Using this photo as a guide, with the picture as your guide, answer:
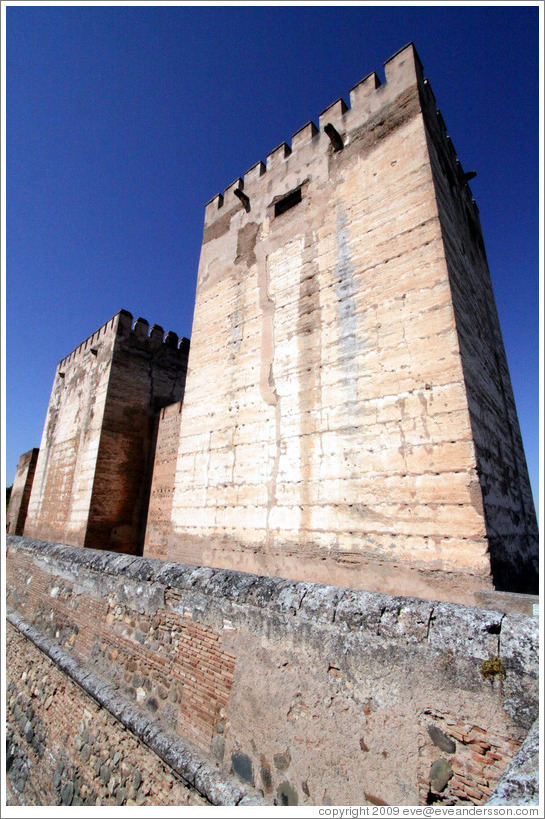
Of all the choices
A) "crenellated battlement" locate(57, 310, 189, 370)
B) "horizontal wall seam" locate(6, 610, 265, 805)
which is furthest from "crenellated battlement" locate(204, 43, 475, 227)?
"horizontal wall seam" locate(6, 610, 265, 805)

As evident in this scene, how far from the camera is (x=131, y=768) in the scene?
3477 mm

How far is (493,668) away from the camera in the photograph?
1.89 m

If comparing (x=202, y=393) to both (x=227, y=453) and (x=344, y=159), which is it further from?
(x=344, y=159)

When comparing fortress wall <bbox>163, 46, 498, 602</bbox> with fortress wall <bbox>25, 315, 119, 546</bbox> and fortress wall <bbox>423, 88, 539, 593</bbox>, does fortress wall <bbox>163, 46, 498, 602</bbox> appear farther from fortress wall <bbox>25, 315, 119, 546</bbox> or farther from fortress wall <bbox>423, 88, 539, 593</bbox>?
fortress wall <bbox>25, 315, 119, 546</bbox>

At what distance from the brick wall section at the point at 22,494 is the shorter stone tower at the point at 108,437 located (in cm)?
196

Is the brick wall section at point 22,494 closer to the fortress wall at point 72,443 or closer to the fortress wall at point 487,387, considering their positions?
the fortress wall at point 72,443

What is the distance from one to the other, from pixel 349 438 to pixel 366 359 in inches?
42.9

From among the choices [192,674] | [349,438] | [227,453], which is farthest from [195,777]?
[227,453]

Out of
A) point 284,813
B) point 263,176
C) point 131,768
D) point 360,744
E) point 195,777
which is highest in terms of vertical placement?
point 263,176

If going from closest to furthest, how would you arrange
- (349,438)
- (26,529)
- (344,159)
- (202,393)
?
(349,438)
(344,159)
(202,393)
(26,529)

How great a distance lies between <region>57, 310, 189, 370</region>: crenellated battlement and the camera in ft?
39.2

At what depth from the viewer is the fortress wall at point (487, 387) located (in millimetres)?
4156

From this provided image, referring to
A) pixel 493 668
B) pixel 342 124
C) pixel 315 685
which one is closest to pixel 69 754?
pixel 315 685

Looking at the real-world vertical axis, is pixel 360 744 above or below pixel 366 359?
below
